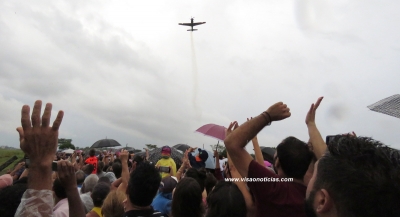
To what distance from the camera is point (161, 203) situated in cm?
481

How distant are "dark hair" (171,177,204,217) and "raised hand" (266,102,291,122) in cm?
128

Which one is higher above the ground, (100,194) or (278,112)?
(278,112)

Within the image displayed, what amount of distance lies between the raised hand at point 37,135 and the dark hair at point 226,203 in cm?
175

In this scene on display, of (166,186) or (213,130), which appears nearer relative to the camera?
(166,186)

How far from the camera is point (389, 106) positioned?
5.74m

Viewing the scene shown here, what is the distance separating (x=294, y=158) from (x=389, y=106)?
372 cm

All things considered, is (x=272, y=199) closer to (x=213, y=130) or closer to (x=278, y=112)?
(x=278, y=112)

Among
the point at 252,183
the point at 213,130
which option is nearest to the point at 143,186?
the point at 252,183

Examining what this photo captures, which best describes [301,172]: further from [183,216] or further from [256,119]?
[183,216]

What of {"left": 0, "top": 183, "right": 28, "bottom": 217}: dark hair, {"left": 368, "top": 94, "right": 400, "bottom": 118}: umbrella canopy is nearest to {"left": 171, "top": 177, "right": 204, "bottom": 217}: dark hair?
{"left": 0, "top": 183, "right": 28, "bottom": 217}: dark hair

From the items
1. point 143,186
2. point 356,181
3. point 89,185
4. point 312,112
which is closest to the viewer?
point 356,181

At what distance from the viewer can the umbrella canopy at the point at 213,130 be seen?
845cm

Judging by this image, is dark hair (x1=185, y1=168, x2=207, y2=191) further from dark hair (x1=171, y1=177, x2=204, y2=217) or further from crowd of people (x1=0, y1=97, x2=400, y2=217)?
dark hair (x1=171, y1=177, x2=204, y2=217)

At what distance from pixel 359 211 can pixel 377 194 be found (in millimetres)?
118
